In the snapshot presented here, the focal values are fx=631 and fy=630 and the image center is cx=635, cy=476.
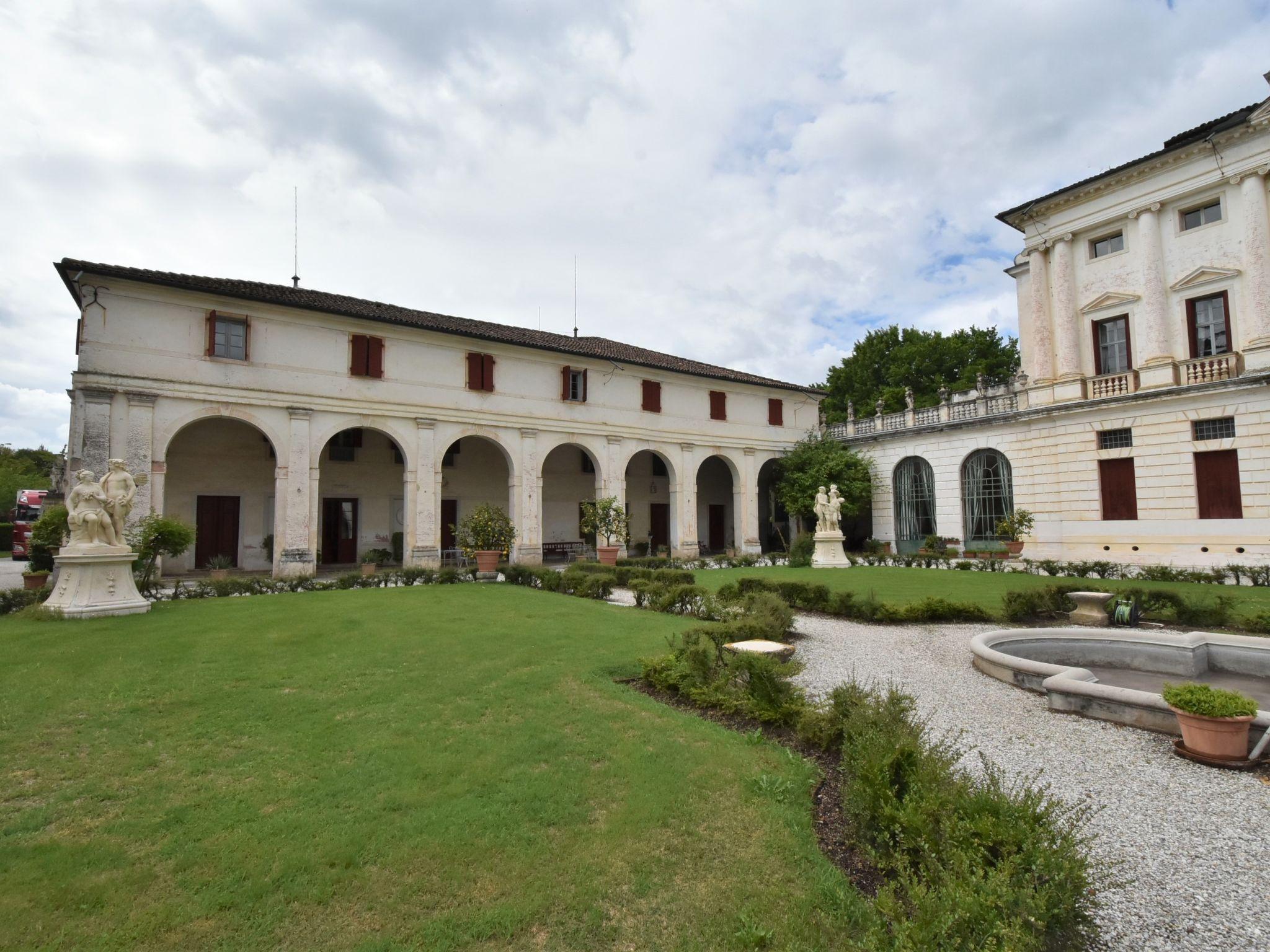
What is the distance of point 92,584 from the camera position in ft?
34.2

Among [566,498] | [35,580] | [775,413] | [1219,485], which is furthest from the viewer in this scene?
[775,413]

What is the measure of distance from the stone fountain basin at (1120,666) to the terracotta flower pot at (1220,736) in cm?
60

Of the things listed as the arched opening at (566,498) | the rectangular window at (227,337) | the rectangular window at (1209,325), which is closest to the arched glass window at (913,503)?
the rectangular window at (1209,325)

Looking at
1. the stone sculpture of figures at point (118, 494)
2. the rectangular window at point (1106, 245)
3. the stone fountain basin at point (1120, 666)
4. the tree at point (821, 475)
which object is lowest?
the stone fountain basin at point (1120, 666)

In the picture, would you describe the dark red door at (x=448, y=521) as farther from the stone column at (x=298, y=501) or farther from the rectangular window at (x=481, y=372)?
the stone column at (x=298, y=501)

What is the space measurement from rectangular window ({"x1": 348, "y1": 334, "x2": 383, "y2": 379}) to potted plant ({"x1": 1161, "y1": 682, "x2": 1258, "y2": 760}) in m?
20.5

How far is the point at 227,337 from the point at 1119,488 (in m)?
27.0

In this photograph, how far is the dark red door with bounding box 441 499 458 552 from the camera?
2347cm

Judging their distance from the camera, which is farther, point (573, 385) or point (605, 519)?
point (573, 385)

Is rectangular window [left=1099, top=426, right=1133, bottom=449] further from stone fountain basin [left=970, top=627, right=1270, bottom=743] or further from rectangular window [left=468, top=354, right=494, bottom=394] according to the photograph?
rectangular window [left=468, top=354, right=494, bottom=394]

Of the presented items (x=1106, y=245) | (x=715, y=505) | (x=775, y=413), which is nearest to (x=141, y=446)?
(x=715, y=505)

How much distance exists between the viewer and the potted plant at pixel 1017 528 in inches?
810

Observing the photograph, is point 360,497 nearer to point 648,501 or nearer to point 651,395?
point 651,395

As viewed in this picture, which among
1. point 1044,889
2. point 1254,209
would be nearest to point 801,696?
point 1044,889
